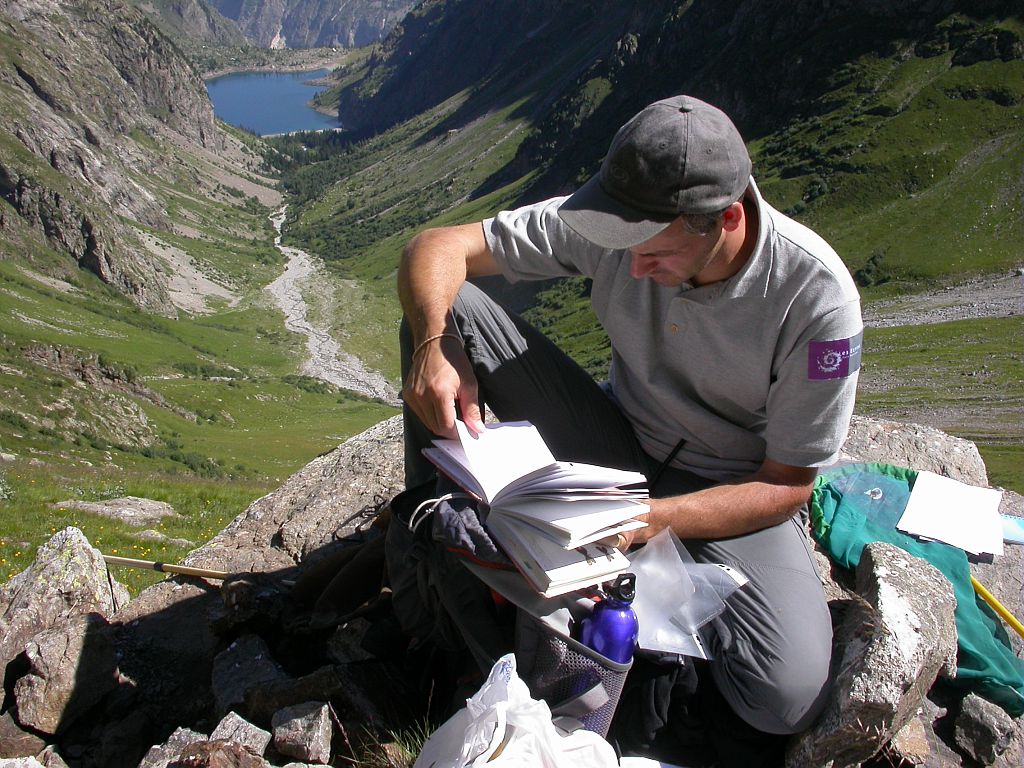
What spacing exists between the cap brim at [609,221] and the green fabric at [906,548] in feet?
9.60

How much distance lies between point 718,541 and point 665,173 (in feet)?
6.32

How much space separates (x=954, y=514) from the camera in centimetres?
606

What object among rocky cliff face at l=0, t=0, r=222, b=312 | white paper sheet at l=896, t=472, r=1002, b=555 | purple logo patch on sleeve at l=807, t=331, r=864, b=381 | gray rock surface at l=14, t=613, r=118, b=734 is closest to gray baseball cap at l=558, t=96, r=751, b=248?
purple logo patch on sleeve at l=807, t=331, r=864, b=381

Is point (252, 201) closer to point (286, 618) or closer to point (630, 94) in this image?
point (630, 94)

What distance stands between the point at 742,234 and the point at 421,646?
9.12 ft

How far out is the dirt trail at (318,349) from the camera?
9488 cm

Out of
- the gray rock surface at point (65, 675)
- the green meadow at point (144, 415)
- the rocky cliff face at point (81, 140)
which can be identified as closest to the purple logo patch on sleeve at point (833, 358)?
the gray rock surface at point (65, 675)

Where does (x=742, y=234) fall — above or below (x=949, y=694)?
above

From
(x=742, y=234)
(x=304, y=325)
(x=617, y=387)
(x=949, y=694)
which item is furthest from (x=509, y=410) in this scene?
(x=304, y=325)

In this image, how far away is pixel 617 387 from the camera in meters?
5.04

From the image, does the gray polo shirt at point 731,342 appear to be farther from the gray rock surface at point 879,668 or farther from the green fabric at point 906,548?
the green fabric at point 906,548

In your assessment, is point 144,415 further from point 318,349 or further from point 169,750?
point 318,349

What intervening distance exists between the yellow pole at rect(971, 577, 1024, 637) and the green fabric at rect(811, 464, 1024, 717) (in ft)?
0.13

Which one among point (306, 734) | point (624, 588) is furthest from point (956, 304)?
point (306, 734)
